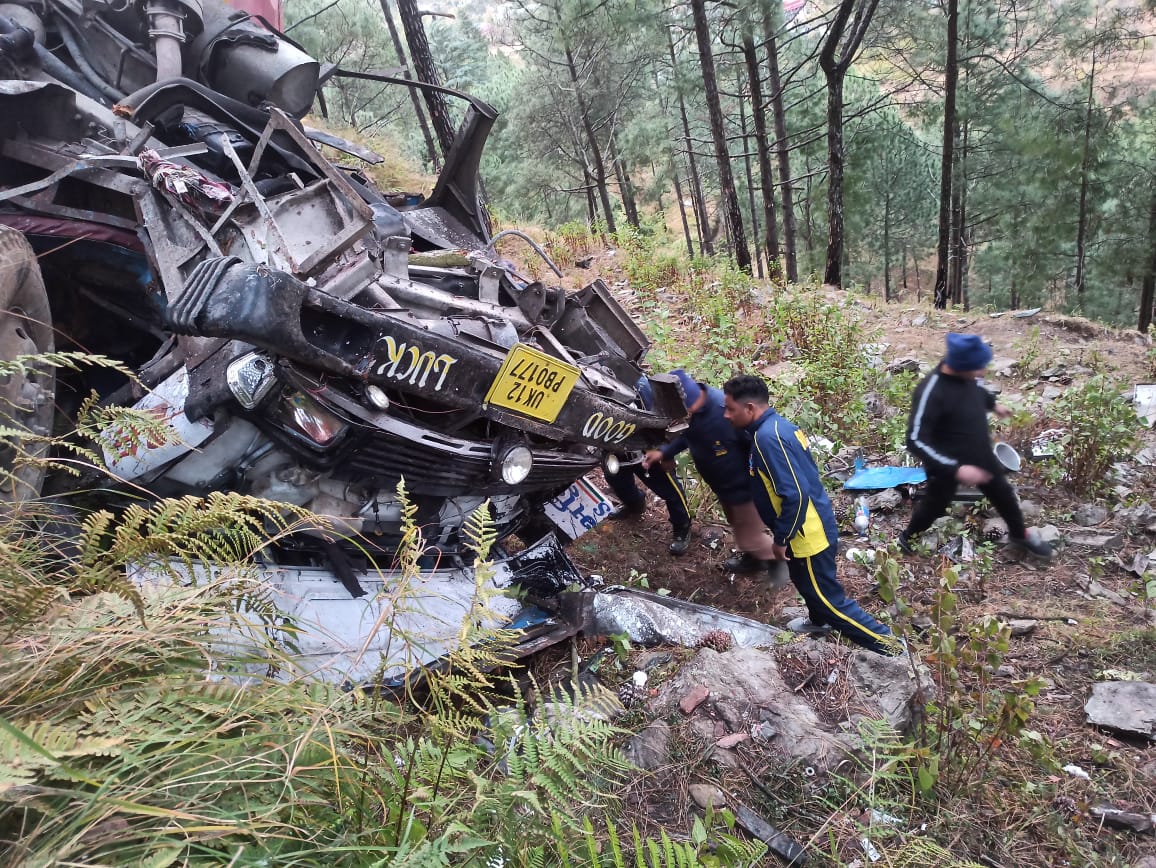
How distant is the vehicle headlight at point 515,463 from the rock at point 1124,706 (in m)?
2.59

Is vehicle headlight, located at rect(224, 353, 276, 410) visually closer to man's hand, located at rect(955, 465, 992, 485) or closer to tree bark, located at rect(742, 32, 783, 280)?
man's hand, located at rect(955, 465, 992, 485)

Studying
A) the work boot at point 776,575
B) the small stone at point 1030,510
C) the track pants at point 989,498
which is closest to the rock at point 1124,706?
the track pants at point 989,498

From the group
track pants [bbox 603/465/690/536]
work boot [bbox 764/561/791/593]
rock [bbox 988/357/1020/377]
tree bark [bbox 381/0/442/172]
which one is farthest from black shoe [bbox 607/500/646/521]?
tree bark [bbox 381/0/442/172]

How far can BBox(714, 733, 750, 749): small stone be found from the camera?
2.57m

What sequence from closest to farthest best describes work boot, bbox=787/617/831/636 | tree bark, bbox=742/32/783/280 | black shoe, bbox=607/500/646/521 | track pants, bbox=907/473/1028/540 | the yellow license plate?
the yellow license plate
work boot, bbox=787/617/831/636
track pants, bbox=907/473/1028/540
black shoe, bbox=607/500/646/521
tree bark, bbox=742/32/783/280

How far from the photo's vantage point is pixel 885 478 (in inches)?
215

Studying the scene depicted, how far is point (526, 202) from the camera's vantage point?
2764cm

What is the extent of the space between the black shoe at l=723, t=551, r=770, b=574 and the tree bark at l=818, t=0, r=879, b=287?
8.95 meters

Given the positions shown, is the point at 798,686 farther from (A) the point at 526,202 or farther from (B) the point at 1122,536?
(A) the point at 526,202

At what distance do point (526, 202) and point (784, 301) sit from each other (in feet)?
68.4

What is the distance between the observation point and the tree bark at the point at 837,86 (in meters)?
10.9

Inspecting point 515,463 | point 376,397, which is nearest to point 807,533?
point 515,463

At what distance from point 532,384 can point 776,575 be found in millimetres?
2485

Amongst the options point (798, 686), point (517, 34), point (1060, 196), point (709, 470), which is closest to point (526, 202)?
point (517, 34)
